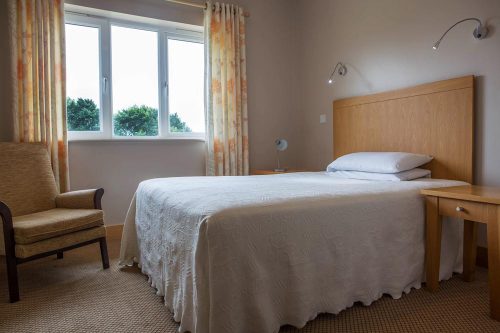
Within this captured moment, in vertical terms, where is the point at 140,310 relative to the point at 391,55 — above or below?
below

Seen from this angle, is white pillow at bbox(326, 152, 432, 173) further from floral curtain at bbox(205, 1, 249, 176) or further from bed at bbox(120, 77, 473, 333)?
floral curtain at bbox(205, 1, 249, 176)

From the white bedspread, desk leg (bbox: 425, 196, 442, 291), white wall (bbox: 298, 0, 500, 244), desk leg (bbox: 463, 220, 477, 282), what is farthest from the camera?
white wall (bbox: 298, 0, 500, 244)

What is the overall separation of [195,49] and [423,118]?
2.49 meters

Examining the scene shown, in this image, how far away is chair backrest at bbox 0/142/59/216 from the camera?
2476mm

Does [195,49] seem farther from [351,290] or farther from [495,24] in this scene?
[351,290]

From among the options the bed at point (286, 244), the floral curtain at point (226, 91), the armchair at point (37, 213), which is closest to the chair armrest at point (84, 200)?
the armchair at point (37, 213)

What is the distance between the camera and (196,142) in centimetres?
362

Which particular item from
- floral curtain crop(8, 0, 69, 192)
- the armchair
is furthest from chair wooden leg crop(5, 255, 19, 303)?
floral curtain crop(8, 0, 69, 192)

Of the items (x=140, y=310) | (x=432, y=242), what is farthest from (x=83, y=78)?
(x=432, y=242)

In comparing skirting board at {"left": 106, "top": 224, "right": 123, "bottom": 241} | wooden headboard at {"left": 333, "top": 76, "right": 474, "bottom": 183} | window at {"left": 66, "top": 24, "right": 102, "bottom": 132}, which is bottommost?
skirting board at {"left": 106, "top": 224, "right": 123, "bottom": 241}

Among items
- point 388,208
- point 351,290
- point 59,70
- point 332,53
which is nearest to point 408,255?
point 388,208

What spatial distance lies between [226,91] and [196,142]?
65cm

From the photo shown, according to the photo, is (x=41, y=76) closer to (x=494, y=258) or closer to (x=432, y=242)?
(x=432, y=242)

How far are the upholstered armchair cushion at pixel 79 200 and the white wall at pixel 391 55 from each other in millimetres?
2429
